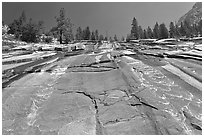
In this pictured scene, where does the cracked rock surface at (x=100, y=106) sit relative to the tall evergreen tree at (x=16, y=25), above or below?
below

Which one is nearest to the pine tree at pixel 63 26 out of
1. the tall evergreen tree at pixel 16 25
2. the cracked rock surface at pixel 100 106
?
the tall evergreen tree at pixel 16 25

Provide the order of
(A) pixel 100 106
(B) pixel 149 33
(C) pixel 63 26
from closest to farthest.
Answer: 1. (A) pixel 100 106
2. (C) pixel 63 26
3. (B) pixel 149 33

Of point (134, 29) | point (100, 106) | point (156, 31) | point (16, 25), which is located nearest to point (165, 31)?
point (156, 31)

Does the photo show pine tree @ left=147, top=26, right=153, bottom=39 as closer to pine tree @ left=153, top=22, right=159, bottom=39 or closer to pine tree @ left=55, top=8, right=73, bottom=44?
pine tree @ left=153, top=22, right=159, bottom=39

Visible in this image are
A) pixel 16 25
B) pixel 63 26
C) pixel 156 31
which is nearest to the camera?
pixel 63 26

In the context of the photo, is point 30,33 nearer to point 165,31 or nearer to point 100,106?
point 100,106

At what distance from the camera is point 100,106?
5.83 metres

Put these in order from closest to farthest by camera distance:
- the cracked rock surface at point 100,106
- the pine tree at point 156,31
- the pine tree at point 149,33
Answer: the cracked rock surface at point 100,106, the pine tree at point 156,31, the pine tree at point 149,33

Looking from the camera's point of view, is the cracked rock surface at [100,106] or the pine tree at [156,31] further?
the pine tree at [156,31]

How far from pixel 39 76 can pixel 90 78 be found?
295cm

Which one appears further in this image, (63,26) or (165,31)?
(165,31)

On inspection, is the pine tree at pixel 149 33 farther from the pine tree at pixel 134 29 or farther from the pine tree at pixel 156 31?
the pine tree at pixel 134 29

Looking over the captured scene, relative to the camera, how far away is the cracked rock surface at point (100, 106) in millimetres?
4773

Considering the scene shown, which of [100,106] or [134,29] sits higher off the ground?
[134,29]
